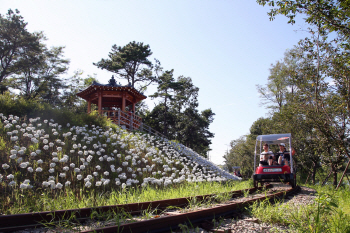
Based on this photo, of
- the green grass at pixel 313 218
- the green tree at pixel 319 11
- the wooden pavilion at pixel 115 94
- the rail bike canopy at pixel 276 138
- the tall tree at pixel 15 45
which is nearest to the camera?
the green grass at pixel 313 218

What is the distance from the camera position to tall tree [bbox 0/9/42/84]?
28469 millimetres

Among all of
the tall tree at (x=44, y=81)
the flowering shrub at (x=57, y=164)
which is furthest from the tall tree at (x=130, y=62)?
the flowering shrub at (x=57, y=164)

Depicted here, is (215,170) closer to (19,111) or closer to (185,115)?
(19,111)

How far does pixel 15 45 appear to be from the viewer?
2912 centimetres

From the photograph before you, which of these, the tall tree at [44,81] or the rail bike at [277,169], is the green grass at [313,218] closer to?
the rail bike at [277,169]

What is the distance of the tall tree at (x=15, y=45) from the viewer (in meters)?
28.5

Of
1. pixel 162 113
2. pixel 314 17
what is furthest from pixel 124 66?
pixel 314 17

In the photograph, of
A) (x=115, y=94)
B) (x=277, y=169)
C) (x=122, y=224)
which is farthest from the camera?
(x=115, y=94)

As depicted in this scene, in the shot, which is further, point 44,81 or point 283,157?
point 44,81

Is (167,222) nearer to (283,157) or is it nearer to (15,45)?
(283,157)

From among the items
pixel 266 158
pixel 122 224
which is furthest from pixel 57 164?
pixel 266 158

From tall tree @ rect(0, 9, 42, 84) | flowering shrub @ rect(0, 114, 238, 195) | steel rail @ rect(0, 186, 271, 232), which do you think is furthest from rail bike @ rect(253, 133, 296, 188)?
tall tree @ rect(0, 9, 42, 84)

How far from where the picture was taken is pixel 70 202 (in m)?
4.93

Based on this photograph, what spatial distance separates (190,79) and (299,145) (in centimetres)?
3160
